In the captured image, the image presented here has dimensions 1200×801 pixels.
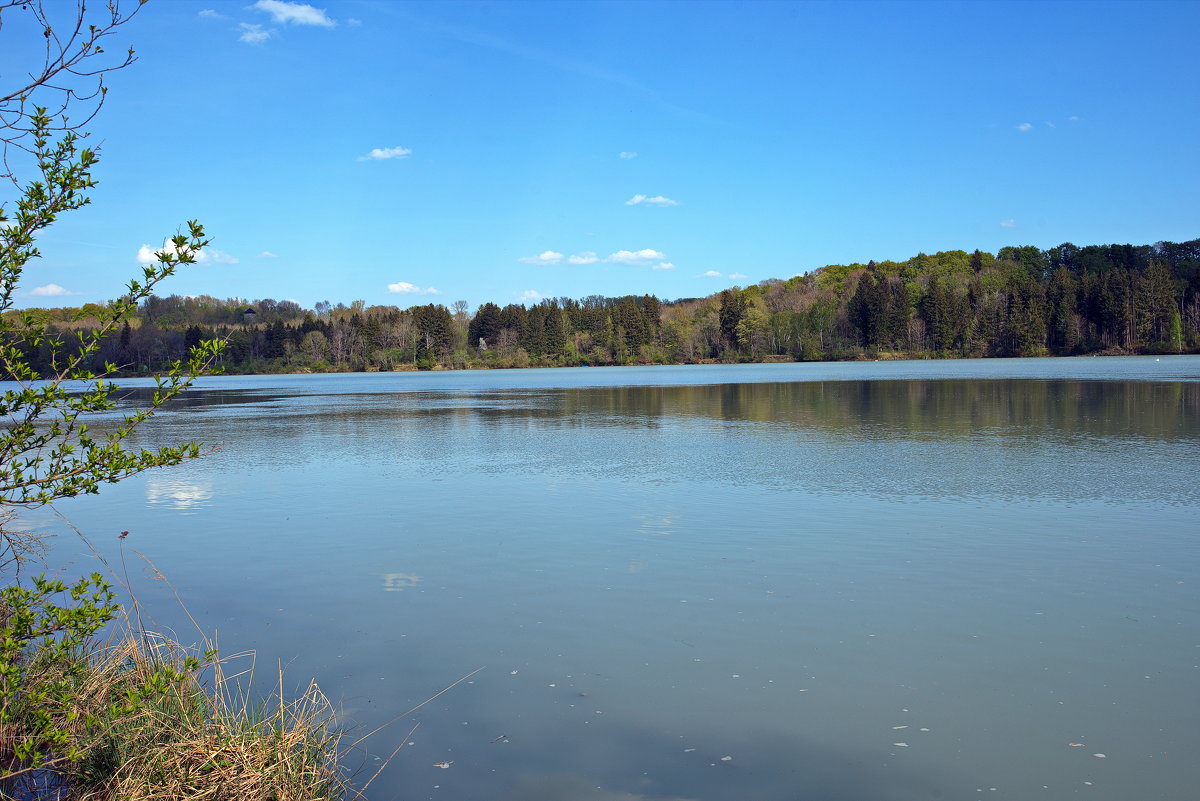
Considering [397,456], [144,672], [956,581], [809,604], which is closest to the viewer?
[144,672]

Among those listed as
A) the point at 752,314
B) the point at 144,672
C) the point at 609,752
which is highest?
the point at 752,314

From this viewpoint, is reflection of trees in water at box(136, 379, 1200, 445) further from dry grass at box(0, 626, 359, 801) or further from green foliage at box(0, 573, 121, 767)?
green foliage at box(0, 573, 121, 767)

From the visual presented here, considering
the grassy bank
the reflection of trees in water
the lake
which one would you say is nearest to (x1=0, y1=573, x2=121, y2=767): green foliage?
the grassy bank

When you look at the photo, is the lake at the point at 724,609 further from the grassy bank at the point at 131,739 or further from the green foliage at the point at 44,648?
the green foliage at the point at 44,648

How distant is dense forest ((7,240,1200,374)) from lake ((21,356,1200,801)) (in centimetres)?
9050

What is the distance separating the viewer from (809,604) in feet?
23.6

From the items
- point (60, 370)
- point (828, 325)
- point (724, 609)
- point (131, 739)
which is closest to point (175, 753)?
point (131, 739)

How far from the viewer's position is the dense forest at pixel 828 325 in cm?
9369

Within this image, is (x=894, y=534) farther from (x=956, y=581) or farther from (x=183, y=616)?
(x=183, y=616)

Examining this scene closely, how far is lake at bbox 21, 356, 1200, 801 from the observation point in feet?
15.5

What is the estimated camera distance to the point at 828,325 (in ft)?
365

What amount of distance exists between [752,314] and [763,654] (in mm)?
110958

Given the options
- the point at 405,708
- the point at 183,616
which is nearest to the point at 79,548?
the point at 183,616

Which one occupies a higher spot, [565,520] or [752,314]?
[752,314]
